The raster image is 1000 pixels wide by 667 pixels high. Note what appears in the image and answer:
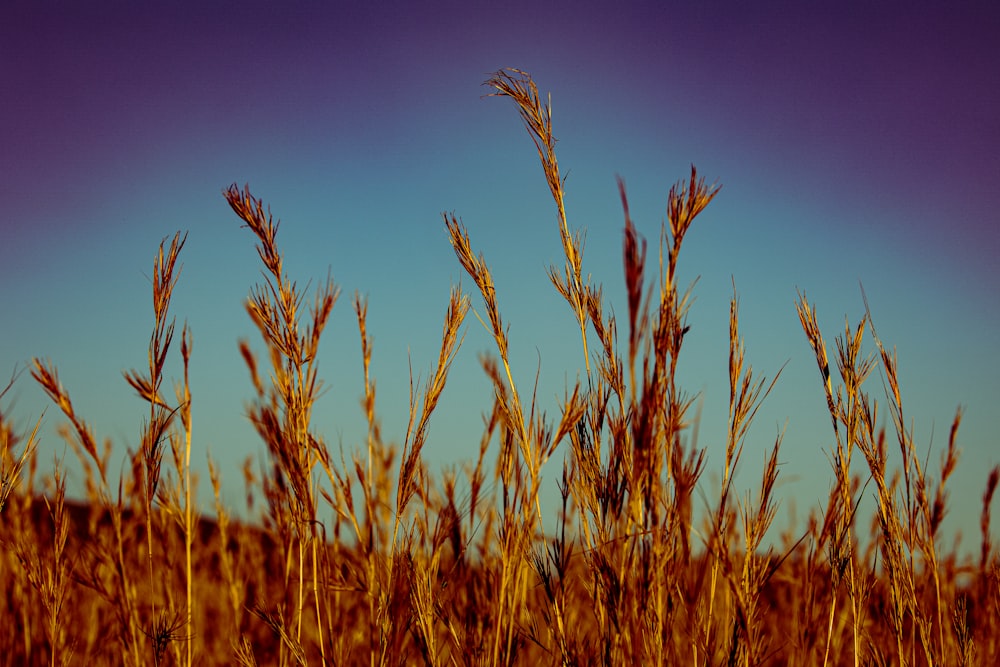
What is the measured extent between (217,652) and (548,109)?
163 inches

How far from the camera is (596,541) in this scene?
57.5 inches

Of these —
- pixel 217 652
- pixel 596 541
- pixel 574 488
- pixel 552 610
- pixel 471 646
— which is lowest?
pixel 217 652

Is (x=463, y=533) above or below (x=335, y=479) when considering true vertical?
below

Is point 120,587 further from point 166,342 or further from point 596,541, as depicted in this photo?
point 596,541

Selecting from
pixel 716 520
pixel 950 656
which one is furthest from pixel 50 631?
pixel 950 656

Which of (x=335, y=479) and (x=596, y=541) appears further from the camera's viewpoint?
(x=335, y=479)

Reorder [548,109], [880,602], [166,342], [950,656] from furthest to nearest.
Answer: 1. [950,656]
2. [880,602]
3. [166,342]
4. [548,109]

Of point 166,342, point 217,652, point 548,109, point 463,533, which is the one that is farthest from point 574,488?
point 217,652

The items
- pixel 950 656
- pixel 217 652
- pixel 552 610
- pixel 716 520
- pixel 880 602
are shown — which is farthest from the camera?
pixel 217 652

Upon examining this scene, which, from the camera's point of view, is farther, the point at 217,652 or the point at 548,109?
the point at 217,652

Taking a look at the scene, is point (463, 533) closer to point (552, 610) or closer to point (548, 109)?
point (552, 610)

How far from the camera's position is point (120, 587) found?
6.01ft

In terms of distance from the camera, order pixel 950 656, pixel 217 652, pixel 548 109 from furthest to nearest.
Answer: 1. pixel 217 652
2. pixel 950 656
3. pixel 548 109

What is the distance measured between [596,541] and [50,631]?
1735mm
